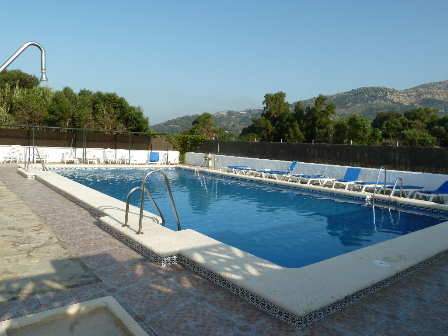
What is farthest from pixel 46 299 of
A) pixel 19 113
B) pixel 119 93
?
pixel 119 93

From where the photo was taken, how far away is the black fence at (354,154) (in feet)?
37.2

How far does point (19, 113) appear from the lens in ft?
84.9

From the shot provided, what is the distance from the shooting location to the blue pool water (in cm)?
588

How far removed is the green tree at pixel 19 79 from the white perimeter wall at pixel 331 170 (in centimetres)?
3403

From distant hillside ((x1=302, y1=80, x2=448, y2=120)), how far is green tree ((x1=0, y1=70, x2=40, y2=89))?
135ft

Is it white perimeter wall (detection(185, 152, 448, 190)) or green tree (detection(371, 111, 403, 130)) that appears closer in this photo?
white perimeter wall (detection(185, 152, 448, 190))

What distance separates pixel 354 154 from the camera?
538 inches

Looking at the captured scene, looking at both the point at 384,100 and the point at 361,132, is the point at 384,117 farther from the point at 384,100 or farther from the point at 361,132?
the point at 384,100

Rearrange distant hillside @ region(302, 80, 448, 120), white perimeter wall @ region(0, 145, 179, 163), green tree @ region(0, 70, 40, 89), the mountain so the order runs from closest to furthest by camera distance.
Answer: white perimeter wall @ region(0, 145, 179, 163) < green tree @ region(0, 70, 40, 89) < the mountain < distant hillside @ region(302, 80, 448, 120)

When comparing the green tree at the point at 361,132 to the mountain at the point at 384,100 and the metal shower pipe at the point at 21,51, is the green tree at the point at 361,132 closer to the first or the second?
the mountain at the point at 384,100

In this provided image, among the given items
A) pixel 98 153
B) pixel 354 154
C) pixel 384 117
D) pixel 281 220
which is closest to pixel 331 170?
pixel 354 154

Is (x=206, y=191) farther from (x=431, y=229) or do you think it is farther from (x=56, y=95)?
(x=56, y=95)

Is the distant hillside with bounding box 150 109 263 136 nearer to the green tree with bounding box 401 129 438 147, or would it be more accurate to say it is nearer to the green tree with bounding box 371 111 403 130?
the green tree with bounding box 371 111 403 130

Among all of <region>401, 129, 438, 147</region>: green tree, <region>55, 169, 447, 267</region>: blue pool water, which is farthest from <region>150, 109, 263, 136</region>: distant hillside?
<region>55, 169, 447, 267</region>: blue pool water
